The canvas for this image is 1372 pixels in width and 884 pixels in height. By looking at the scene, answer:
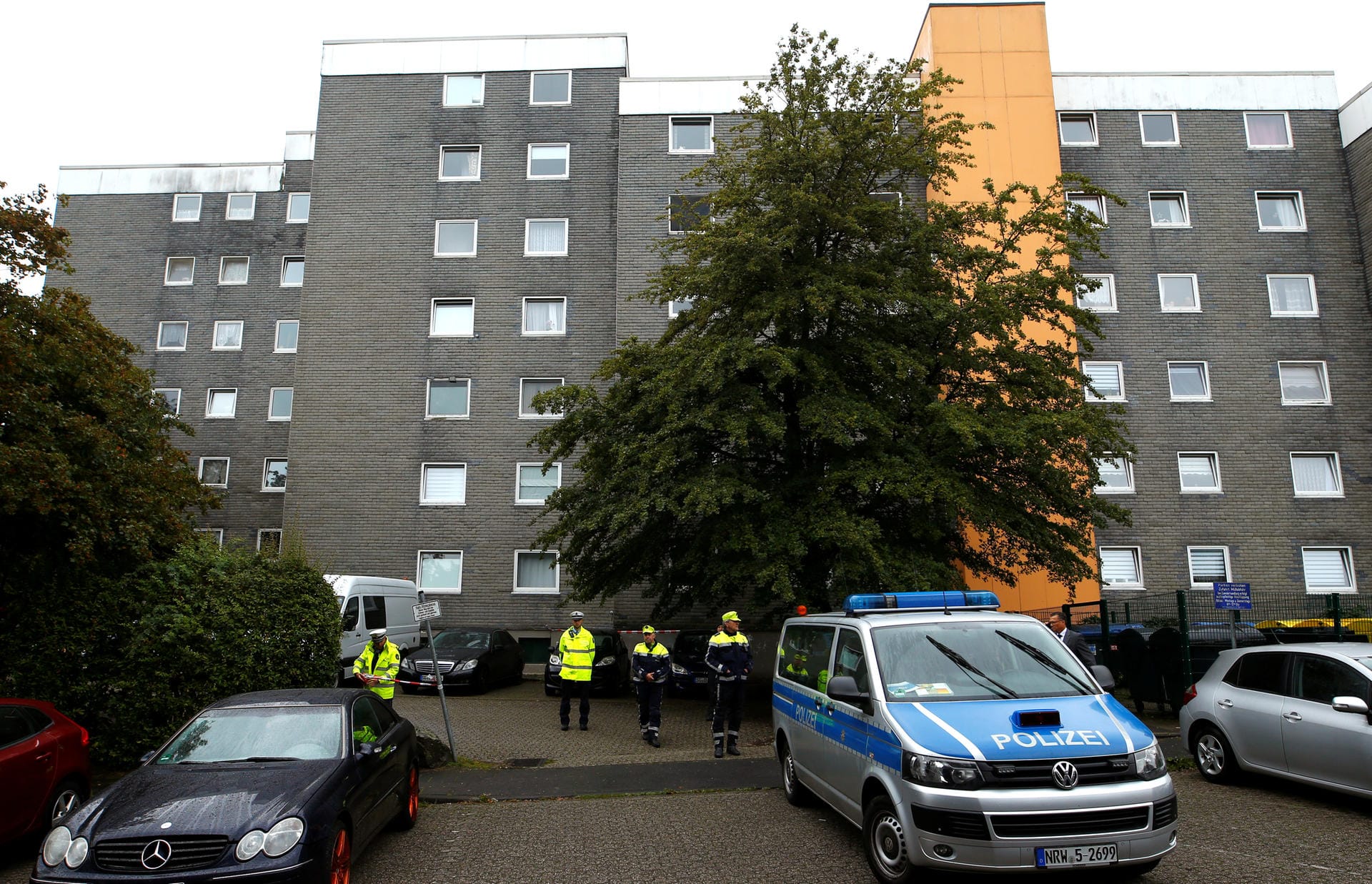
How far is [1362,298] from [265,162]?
36.7 metres

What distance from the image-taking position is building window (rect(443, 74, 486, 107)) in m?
27.3

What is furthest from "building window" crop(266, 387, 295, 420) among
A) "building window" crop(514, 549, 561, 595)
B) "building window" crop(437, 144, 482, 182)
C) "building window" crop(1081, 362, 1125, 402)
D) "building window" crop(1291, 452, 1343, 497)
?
"building window" crop(1291, 452, 1343, 497)

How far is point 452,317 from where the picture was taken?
26.0 meters

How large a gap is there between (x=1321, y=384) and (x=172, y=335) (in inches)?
1468

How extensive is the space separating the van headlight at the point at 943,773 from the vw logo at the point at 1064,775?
0.44 meters

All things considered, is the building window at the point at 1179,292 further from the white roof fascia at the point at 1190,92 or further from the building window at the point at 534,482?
the building window at the point at 534,482

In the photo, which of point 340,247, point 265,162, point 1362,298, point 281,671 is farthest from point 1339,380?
point 265,162

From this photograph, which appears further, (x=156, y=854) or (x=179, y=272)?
(x=179, y=272)


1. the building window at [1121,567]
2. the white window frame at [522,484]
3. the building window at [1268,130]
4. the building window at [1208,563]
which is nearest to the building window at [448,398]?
the white window frame at [522,484]

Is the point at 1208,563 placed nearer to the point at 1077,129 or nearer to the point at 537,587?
the point at 1077,129

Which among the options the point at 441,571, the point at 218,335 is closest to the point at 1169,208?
the point at 441,571

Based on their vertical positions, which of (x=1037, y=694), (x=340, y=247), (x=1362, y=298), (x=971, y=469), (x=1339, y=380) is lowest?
(x=1037, y=694)

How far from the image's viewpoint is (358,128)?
27.1 meters

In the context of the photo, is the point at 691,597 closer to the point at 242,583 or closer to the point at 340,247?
the point at 242,583
